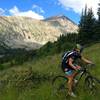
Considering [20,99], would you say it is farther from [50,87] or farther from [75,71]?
[75,71]

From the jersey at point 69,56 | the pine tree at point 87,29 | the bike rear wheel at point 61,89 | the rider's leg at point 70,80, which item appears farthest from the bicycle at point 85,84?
the pine tree at point 87,29

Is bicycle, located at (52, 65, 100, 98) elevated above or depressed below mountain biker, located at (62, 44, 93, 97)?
below

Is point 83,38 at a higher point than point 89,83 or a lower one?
lower

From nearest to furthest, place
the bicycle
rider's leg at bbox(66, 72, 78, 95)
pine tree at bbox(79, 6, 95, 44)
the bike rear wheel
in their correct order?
rider's leg at bbox(66, 72, 78, 95) < the bicycle < the bike rear wheel < pine tree at bbox(79, 6, 95, 44)

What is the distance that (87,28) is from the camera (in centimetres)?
9312

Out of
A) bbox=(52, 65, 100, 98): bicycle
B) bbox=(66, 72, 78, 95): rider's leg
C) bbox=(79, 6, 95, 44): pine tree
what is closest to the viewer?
bbox=(66, 72, 78, 95): rider's leg

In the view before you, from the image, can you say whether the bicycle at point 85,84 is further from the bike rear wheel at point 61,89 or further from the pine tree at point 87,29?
the pine tree at point 87,29

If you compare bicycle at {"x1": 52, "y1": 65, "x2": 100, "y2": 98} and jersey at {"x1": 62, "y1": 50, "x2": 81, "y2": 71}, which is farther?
bicycle at {"x1": 52, "y1": 65, "x2": 100, "y2": 98}

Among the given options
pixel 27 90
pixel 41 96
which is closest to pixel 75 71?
pixel 41 96

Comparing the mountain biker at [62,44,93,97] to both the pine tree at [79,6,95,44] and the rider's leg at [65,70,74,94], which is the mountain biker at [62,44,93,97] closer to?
the rider's leg at [65,70,74,94]

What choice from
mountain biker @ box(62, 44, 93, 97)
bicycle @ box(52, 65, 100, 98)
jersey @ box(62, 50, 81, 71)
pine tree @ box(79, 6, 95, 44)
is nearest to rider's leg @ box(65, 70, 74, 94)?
mountain biker @ box(62, 44, 93, 97)

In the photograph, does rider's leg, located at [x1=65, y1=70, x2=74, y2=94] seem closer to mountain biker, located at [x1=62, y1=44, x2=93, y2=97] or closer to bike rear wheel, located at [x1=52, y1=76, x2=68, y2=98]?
mountain biker, located at [x1=62, y1=44, x2=93, y2=97]

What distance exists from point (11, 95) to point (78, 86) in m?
2.87

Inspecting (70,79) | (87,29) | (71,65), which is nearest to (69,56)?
(71,65)
